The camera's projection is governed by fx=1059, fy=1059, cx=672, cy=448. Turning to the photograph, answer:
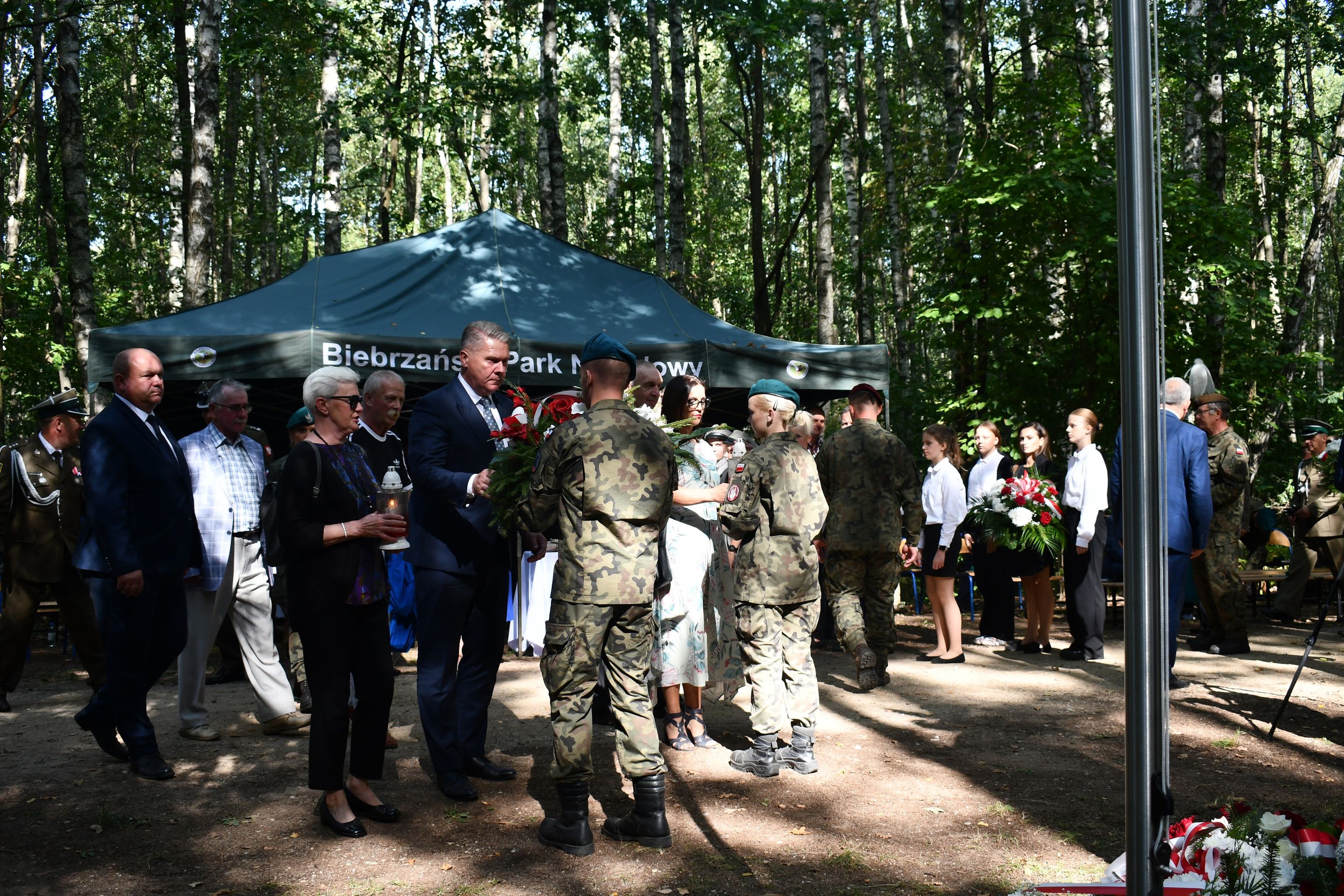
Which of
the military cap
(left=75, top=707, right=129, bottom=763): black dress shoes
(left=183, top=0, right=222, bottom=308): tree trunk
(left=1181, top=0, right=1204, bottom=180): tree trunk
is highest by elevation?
(left=1181, top=0, right=1204, bottom=180): tree trunk

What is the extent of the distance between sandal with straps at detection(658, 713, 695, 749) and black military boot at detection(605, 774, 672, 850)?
4.81 ft

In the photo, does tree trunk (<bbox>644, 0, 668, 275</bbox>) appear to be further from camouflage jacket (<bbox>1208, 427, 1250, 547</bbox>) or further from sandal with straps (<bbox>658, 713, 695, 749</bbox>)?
sandal with straps (<bbox>658, 713, 695, 749</bbox>)

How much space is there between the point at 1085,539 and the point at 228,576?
242 inches

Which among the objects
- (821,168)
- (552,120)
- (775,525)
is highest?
(552,120)

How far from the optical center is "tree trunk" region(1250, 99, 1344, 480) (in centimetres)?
1292

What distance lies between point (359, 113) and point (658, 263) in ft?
21.0

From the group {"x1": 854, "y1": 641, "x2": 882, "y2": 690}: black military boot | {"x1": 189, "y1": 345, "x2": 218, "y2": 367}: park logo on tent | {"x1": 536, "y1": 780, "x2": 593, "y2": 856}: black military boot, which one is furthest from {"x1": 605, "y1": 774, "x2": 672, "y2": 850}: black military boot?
{"x1": 189, "y1": 345, "x2": 218, "y2": 367}: park logo on tent

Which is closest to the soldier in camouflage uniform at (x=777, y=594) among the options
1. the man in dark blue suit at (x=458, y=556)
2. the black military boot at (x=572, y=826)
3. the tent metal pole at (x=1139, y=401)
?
the man in dark blue suit at (x=458, y=556)

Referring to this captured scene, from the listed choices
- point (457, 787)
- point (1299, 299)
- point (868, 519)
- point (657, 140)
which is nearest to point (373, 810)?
point (457, 787)

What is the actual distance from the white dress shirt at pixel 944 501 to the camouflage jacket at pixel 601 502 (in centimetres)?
442

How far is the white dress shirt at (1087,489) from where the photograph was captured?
821cm

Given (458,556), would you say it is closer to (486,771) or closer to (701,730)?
(486,771)

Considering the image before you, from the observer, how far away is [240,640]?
245 inches

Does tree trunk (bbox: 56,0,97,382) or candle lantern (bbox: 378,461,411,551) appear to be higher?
tree trunk (bbox: 56,0,97,382)
